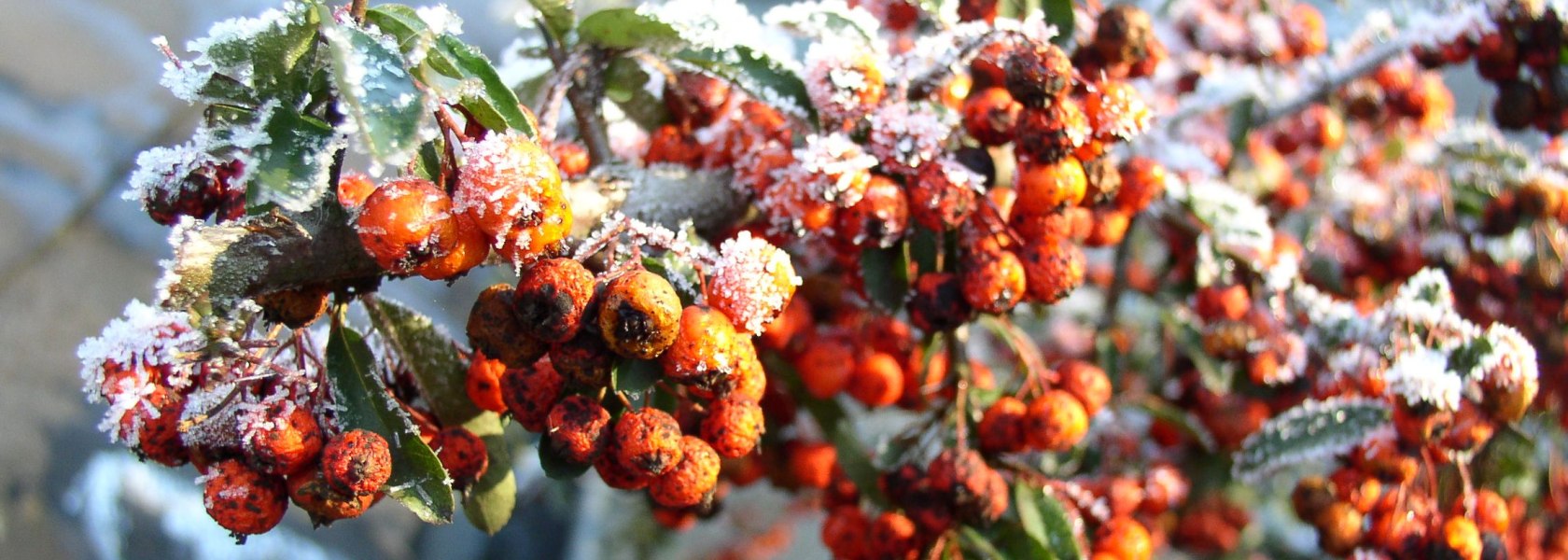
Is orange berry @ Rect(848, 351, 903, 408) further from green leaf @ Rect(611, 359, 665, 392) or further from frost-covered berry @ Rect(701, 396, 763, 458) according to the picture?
green leaf @ Rect(611, 359, 665, 392)

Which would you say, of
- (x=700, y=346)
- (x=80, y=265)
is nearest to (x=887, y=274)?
(x=700, y=346)

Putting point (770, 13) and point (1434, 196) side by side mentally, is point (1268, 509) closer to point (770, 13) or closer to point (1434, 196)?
point (1434, 196)

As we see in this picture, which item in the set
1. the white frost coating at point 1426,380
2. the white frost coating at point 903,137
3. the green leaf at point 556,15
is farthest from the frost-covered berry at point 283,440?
the white frost coating at point 1426,380

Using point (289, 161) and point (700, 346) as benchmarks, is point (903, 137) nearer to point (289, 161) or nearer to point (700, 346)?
point (700, 346)

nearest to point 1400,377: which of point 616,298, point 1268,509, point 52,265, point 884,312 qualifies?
point 884,312

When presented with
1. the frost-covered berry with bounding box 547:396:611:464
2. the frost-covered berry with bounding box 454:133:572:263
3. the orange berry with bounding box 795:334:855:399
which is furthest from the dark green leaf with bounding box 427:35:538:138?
the orange berry with bounding box 795:334:855:399

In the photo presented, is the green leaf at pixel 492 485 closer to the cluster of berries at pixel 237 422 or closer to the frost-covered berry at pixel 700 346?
the cluster of berries at pixel 237 422
